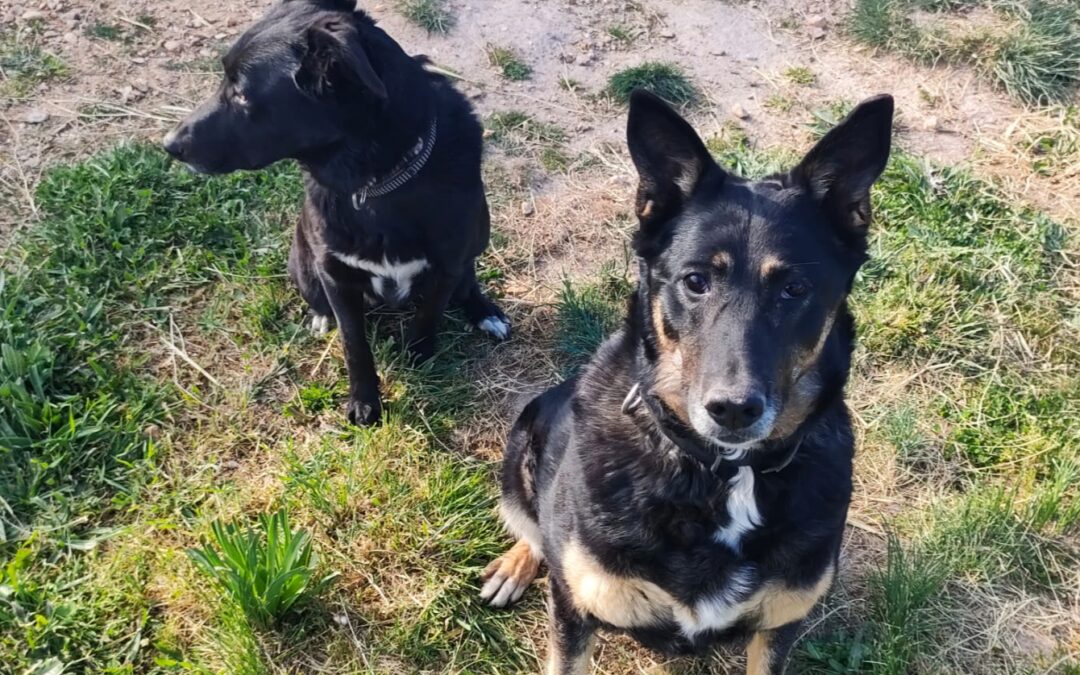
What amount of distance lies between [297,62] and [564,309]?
186cm

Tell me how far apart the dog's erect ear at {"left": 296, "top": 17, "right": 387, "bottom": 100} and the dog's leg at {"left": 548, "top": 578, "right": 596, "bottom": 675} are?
192 centimetres

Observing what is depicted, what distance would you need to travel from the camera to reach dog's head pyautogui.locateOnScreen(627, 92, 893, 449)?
2.36 meters

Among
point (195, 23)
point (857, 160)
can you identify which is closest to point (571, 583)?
point (857, 160)

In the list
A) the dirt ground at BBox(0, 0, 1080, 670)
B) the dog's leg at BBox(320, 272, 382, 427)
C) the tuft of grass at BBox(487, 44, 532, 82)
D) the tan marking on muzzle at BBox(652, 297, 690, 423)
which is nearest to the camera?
the tan marking on muzzle at BBox(652, 297, 690, 423)

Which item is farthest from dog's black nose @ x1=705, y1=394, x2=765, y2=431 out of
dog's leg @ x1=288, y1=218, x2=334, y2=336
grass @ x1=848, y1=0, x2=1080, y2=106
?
grass @ x1=848, y1=0, x2=1080, y2=106

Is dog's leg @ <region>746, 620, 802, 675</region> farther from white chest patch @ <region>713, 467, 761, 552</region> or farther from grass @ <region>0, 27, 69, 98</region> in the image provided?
grass @ <region>0, 27, 69, 98</region>

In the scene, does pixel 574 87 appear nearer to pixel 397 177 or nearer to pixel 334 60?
pixel 397 177

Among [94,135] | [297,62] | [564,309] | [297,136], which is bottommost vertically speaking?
[564,309]

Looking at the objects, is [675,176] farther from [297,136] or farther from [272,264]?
[272,264]

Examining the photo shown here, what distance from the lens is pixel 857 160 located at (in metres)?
2.51

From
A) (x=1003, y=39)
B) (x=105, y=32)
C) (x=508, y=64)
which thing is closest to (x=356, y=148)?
(x=508, y=64)

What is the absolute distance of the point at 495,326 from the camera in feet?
14.9

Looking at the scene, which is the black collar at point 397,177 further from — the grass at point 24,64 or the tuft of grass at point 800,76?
the tuft of grass at point 800,76

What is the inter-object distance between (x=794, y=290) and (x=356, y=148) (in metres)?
1.92
